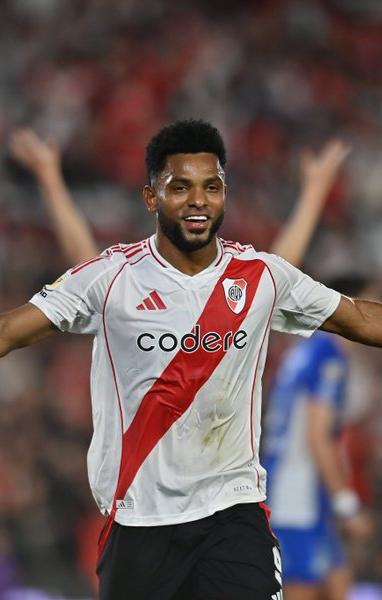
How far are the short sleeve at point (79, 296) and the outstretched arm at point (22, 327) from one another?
0.02 metres

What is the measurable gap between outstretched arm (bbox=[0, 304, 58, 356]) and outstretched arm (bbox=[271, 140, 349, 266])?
1.81 m

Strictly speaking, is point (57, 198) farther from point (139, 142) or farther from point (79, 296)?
point (139, 142)

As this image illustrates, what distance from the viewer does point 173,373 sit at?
13.5 ft

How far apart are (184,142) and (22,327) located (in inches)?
32.7

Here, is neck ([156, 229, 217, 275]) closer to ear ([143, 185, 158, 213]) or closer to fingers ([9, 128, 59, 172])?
ear ([143, 185, 158, 213])

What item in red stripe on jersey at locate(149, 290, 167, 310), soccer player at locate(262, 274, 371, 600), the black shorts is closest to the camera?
the black shorts

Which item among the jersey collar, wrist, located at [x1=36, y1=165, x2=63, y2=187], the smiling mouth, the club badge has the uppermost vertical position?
wrist, located at [x1=36, y1=165, x2=63, y2=187]

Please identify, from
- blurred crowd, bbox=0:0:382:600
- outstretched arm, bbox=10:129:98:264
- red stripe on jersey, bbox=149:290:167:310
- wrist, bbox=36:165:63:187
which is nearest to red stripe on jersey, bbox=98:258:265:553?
red stripe on jersey, bbox=149:290:167:310

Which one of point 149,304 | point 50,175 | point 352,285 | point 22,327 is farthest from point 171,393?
point 352,285

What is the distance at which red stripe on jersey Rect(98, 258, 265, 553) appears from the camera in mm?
4102

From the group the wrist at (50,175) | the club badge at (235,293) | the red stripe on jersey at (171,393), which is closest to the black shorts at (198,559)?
the red stripe on jersey at (171,393)

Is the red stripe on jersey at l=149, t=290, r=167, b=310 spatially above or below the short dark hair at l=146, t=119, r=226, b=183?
below

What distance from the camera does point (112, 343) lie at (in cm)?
415

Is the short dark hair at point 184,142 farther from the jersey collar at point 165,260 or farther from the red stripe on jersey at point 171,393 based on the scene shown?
the red stripe on jersey at point 171,393
